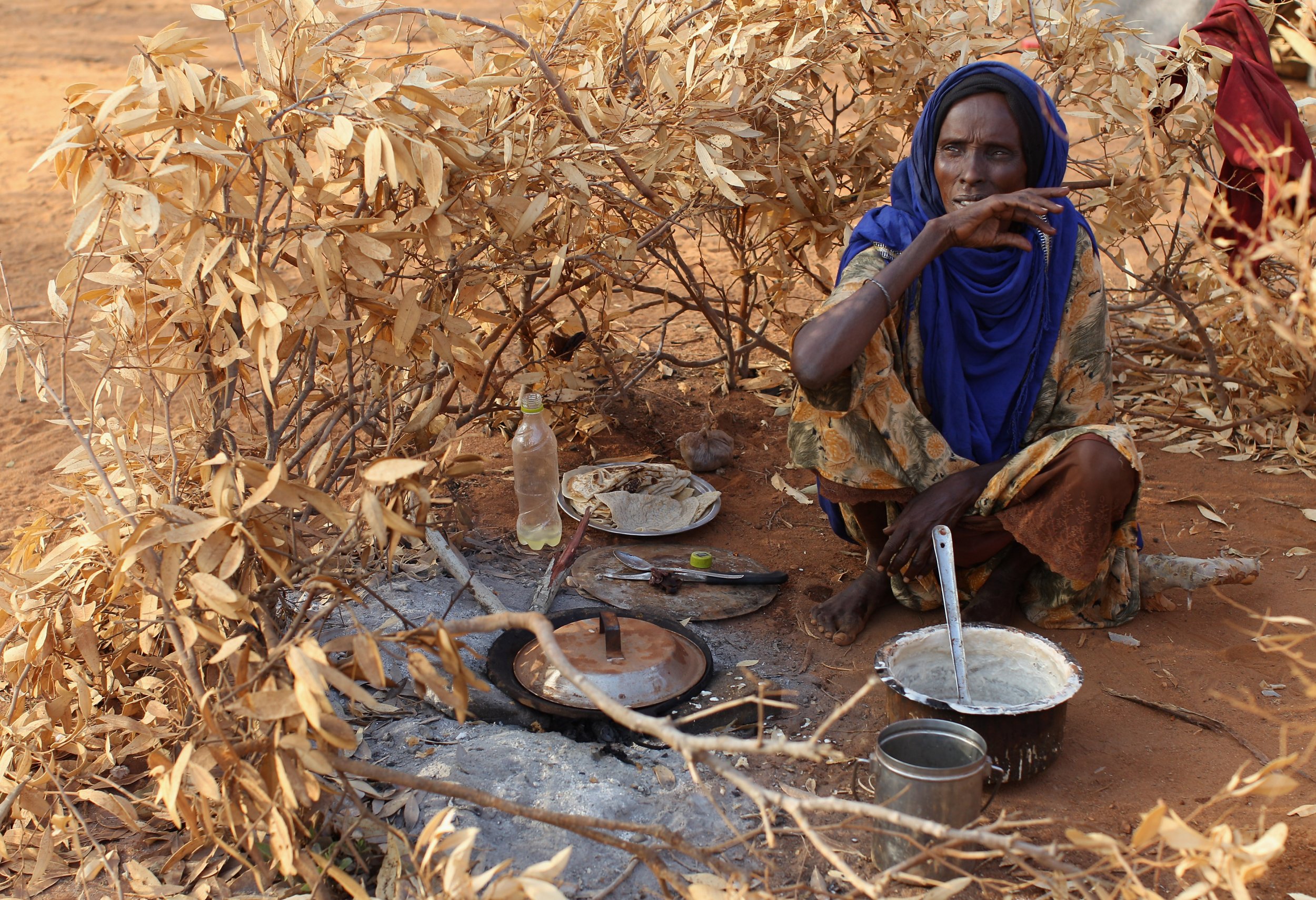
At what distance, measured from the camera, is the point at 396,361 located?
2256 mm

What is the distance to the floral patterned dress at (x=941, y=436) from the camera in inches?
105

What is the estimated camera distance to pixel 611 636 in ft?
7.95

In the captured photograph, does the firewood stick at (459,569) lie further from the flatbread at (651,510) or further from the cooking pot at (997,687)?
the cooking pot at (997,687)

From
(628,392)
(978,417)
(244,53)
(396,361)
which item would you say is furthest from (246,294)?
(244,53)

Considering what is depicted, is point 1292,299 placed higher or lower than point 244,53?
lower

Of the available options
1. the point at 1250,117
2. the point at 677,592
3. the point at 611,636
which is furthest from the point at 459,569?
the point at 1250,117

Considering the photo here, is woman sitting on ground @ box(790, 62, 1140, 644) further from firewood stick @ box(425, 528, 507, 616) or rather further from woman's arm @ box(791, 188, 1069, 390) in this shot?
firewood stick @ box(425, 528, 507, 616)

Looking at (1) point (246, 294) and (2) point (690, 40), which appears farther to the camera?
(2) point (690, 40)

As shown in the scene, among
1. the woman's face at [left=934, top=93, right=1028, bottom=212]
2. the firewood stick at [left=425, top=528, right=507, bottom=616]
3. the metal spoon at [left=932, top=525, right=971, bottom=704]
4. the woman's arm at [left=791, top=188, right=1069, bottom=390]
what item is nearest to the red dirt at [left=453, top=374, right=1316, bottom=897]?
the metal spoon at [left=932, top=525, right=971, bottom=704]

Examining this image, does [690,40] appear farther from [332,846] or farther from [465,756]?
[332,846]

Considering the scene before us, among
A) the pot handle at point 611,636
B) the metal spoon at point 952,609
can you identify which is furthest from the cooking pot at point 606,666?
the metal spoon at point 952,609

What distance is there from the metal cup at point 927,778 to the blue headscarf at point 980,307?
99cm

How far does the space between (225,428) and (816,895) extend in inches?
62.2

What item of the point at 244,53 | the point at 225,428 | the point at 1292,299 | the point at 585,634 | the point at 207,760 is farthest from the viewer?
the point at 244,53
